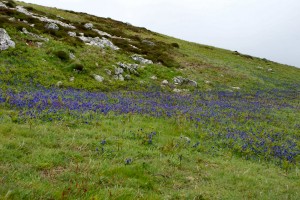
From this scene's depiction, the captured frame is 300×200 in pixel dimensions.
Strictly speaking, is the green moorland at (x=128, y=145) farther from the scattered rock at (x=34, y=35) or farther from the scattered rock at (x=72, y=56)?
the scattered rock at (x=34, y=35)

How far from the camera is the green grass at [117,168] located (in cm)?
629

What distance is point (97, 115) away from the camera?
13500mm

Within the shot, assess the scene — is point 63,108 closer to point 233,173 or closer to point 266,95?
point 233,173

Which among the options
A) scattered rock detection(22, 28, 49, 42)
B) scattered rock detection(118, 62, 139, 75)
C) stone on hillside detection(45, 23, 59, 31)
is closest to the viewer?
scattered rock detection(22, 28, 49, 42)

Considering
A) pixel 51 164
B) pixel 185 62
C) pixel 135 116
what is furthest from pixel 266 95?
pixel 51 164

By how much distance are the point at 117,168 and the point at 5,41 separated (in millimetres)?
20171

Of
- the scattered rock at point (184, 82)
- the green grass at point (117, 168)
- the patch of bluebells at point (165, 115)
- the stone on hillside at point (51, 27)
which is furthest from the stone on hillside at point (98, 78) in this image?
the green grass at point (117, 168)

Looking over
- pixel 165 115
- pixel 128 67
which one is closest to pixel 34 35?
pixel 128 67

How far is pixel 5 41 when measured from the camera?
78.4 ft

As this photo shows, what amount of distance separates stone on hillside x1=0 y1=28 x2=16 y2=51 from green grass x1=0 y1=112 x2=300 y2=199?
14476mm

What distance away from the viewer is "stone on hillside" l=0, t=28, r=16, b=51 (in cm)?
2350

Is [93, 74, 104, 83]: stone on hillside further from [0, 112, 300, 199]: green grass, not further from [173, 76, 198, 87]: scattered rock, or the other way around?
[0, 112, 300, 199]: green grass

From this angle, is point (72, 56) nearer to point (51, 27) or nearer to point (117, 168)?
point (51, 27)

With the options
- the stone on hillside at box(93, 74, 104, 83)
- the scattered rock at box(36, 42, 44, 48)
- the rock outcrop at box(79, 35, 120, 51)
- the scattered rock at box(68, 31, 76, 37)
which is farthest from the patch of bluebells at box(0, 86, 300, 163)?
the scattered rock at box(68, 31, 76, 37)
